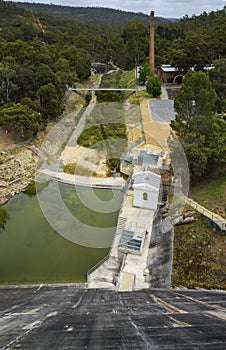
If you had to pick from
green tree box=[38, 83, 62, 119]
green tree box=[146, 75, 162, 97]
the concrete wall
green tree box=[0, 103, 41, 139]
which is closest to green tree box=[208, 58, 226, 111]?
green tree box=[146, 75, 162, 97]

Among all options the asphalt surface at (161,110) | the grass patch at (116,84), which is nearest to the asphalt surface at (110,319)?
the asphalt surface at (161,110)

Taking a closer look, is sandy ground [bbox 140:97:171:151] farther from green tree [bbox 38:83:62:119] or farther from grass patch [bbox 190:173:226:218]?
green tree [bbox 38:83:62:119]

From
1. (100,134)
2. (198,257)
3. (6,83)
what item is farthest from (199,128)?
(6,83)

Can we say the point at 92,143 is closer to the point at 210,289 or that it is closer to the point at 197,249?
the point at 197,249

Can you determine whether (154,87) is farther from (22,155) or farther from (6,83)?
(22,155)

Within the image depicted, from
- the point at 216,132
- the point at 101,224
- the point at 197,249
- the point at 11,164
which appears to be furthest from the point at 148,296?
the point at 11,164

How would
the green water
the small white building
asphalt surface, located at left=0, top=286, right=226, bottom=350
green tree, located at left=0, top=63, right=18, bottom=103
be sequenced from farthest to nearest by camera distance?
green tree, located at left=0, top=63, right=18, bottom=103
the small white building
the green water
asphalt surface, located at left=0, top=286, right=226, bottom=350
